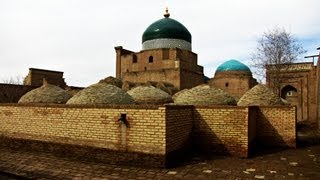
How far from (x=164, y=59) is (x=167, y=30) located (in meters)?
2.62

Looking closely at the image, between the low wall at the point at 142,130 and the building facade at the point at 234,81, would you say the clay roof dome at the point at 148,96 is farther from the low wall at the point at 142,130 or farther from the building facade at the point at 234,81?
the building facade at the point at 234,81

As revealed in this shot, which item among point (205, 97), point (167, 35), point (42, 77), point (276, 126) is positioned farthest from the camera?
point (167, 35)

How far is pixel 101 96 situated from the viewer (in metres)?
8.59

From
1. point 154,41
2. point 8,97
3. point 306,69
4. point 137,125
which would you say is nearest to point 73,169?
point 137,125

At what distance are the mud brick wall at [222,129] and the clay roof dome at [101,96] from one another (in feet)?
8.05

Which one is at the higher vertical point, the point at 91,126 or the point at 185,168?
the point at 91,126

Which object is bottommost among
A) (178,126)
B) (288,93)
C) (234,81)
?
(178,126)

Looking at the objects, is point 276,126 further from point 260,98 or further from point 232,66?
point 232,66

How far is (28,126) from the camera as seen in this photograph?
322 inches

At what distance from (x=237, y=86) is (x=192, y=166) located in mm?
23555

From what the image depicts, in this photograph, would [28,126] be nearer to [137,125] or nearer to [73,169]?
[73,169]

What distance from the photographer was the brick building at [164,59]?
23.9 m

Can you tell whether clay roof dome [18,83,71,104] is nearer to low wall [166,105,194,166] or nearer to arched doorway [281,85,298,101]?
low wall [166,105,194,166]

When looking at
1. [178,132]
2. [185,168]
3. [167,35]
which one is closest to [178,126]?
[178,132]
